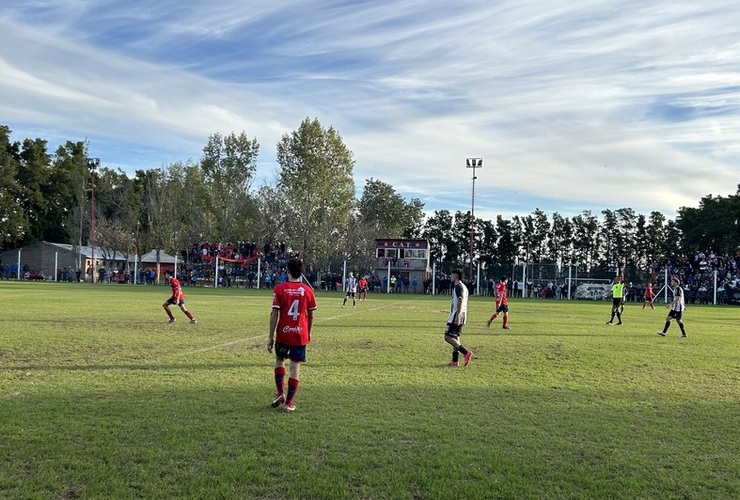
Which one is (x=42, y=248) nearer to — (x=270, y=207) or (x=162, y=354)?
(x=270, y=207)

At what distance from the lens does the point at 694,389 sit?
30.2 ft

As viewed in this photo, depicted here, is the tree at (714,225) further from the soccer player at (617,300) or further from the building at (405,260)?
the soccer player at (617,300)

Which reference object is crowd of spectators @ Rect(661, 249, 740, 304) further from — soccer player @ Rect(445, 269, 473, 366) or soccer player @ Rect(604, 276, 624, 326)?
soccer player @ Rect(445, 269, 473, 366)

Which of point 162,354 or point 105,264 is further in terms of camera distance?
point 105,264

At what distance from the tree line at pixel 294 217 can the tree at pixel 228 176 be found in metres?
0.12

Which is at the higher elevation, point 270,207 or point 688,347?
point 270,207

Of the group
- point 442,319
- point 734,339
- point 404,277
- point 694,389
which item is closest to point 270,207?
point 404,277

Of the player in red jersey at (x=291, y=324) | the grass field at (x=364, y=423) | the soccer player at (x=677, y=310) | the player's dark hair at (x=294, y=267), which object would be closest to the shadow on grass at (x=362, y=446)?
the grass field at (x=364, y=423)

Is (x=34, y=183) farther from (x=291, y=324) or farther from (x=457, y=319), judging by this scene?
(x=291, y=324)

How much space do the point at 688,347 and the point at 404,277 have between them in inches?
1540

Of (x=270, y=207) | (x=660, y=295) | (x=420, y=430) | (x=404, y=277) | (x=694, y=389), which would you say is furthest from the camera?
(x=270, y=207)

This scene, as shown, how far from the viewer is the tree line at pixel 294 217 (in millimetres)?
59125

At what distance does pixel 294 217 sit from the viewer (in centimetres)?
5906

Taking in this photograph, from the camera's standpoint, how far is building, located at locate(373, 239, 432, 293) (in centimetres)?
5376
